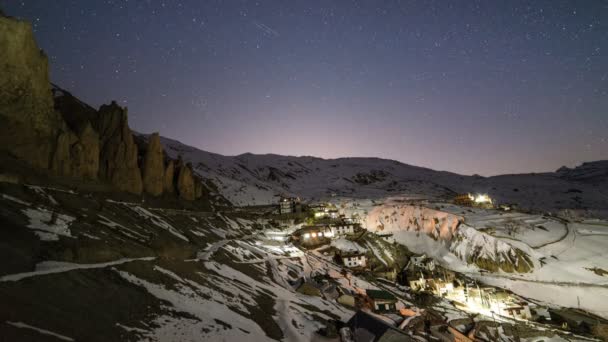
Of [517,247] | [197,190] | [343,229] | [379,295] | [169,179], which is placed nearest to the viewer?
[379,295]

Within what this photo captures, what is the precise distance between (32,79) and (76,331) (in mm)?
55408

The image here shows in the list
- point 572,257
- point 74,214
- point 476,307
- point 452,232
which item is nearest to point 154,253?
point 74,214

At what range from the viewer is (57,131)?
189ft

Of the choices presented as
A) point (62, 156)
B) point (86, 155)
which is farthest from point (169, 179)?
point (62, 156)

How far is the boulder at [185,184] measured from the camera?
9281 cm

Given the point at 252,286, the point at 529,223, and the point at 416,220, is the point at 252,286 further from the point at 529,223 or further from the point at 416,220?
the point at 529,223

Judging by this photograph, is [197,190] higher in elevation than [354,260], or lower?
higher

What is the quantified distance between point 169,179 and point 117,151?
65.4ft

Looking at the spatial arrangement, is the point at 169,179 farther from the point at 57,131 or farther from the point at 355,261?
the point at 355,261

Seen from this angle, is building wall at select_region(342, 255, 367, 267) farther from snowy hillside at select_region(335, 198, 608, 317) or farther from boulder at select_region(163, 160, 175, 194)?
boulder at select_region(163, 160, 175, 194)

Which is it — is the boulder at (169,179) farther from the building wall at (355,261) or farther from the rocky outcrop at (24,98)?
the building wall at (355,261)

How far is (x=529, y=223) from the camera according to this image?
10919cm

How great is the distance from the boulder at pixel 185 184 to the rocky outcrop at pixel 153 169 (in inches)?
331

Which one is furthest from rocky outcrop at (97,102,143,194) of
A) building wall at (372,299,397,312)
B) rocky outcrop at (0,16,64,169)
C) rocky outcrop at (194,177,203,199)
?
building wall at (372,299,397,312)
